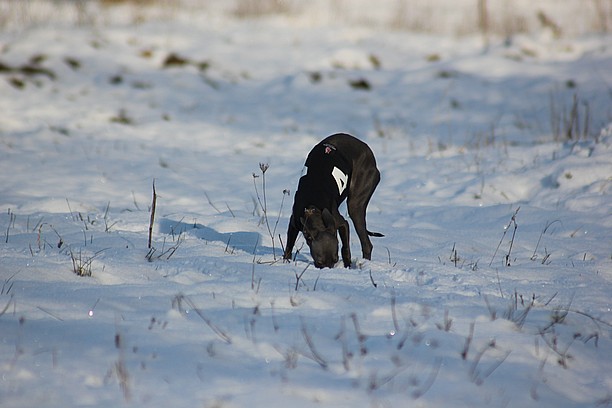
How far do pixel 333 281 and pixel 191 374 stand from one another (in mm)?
1448

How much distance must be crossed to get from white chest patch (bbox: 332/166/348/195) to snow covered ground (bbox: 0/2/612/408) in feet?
1.95

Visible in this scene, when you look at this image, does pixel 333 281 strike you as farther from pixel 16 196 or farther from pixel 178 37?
pixel 178 37

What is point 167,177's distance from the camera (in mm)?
8266

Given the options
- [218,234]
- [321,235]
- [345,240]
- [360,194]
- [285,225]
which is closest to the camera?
[321,235]

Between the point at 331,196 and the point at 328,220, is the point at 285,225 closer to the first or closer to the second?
the point at 331,196

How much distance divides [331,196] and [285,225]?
1.57 m

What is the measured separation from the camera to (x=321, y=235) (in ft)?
14.5

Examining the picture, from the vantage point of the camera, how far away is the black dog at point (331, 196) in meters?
4.41

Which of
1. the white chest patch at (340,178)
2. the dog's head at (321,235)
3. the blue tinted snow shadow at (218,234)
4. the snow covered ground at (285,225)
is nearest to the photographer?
the snow covered ground at (285,225)

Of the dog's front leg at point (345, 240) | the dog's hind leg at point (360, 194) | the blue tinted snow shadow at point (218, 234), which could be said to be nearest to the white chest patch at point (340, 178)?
the dog's hind leg at point (360, 194)

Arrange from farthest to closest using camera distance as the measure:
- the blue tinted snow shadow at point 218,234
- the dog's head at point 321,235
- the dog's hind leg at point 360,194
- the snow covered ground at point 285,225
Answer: the blue tinted snow shadow at point 218,234
the dog's hind leg at point 360,194
the dog's head at point 321,235
the snow covered ground at point 285,225

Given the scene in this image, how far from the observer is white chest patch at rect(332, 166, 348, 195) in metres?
4.80

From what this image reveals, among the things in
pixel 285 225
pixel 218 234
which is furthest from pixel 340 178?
pixel 285 225

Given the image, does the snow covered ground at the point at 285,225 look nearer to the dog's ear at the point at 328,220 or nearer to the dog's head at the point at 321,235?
the dog's head at the point at 321,235
